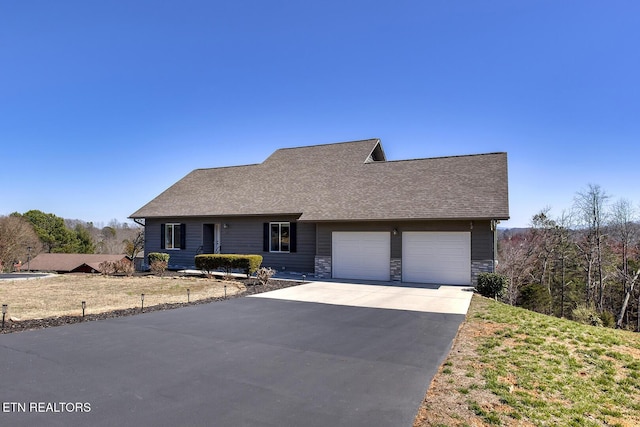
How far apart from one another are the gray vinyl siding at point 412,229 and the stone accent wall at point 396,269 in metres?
0.19

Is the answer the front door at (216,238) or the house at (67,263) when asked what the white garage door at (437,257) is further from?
the house at (67,263)

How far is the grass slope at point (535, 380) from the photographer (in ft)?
12.2

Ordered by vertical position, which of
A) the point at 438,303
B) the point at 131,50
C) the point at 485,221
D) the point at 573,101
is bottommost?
the point at 438,303

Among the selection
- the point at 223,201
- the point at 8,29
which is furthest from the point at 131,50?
the point at 223,201

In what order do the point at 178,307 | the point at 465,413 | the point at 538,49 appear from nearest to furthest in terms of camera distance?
1. the point at 465,413
2. the point at 178,307
3. the point at 538,49

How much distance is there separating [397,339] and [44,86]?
15385 millimetres

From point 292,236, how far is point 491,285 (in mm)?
8313

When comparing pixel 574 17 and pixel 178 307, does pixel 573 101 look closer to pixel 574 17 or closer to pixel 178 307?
pixel 574 17

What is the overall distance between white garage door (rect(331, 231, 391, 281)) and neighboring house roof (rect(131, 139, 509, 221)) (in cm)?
101

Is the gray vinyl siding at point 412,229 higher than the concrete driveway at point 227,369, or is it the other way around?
the gray vinyl siding at point 412,229

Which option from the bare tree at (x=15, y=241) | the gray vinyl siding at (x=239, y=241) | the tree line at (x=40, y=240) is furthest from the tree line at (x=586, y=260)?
the bare tree at (x=15, y=241)

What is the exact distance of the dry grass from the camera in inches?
357

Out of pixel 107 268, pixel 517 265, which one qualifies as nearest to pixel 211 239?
pixel 107 268

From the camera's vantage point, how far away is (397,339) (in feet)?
21.5
